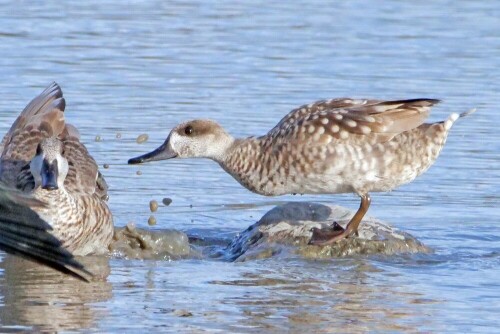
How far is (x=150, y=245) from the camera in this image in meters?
8.55

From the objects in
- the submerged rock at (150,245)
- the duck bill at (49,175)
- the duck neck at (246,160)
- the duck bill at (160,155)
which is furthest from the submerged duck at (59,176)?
the duck neck at (246,160)

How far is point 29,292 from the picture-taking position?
733 cm

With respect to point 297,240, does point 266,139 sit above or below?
above

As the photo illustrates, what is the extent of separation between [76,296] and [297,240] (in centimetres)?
182

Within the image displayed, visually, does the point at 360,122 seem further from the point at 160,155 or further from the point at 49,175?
the point at 49,175

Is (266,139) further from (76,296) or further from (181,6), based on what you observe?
(181,6)

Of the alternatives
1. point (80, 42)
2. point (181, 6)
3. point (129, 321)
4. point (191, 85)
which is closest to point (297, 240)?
point (129, 321)

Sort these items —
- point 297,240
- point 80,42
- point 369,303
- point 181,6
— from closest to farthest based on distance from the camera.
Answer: point 369,303 → point 297,240 → point 80,42 → point 181,6

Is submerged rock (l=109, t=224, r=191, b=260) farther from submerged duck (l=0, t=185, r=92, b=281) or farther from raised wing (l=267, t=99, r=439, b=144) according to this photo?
submerged duck (l=0, t=185, r=92, b=281)

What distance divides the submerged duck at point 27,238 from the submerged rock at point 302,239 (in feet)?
6.27

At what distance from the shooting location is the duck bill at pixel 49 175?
8.09 meters

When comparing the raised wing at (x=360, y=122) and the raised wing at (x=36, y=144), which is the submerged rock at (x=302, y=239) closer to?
the raised wing at (x=360, y=122)

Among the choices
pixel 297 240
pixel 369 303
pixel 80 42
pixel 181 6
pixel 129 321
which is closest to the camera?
pixel 129 321

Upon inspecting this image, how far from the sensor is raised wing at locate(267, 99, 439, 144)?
8703 millimetres
